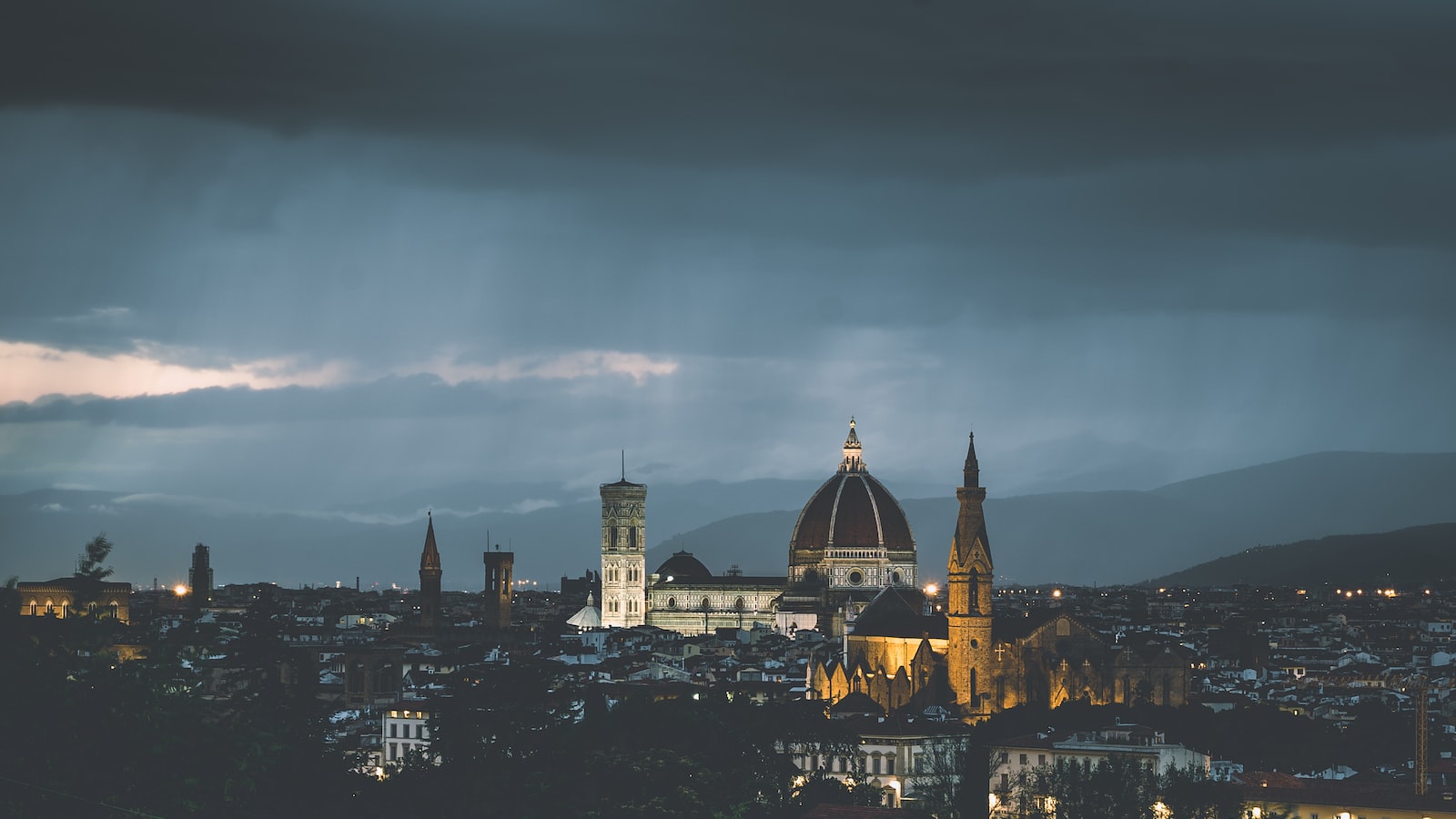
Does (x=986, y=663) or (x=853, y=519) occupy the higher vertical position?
(x=853, y=519)

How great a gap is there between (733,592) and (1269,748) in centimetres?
9018

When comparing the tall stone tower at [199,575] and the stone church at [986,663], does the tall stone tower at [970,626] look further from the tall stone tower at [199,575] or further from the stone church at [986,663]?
the tall stone tower at [199,575]

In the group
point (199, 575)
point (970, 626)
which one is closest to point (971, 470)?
point (970, 626)

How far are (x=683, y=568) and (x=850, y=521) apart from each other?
58.4ft

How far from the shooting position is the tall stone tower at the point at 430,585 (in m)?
171

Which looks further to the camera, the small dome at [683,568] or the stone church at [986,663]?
the small dome at [683,568]

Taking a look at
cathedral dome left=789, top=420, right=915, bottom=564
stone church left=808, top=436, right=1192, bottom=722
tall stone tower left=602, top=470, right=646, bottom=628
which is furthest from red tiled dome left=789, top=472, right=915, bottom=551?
stone church left=808, top=436, right=1192, bottom=722

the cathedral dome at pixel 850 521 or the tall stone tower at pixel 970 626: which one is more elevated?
the cathedral dome at pixel 850 521

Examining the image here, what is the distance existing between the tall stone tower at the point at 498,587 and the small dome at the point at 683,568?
1087cm

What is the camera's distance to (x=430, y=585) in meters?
176

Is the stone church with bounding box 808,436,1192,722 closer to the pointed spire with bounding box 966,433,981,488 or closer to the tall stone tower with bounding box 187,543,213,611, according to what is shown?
the pointed spire with bounding box 966,433,981,488

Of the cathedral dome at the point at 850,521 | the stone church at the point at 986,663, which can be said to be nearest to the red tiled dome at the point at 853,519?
the cathedral dome at the point at 850,521

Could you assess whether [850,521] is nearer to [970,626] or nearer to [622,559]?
[622,559]

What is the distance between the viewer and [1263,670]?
466ft
